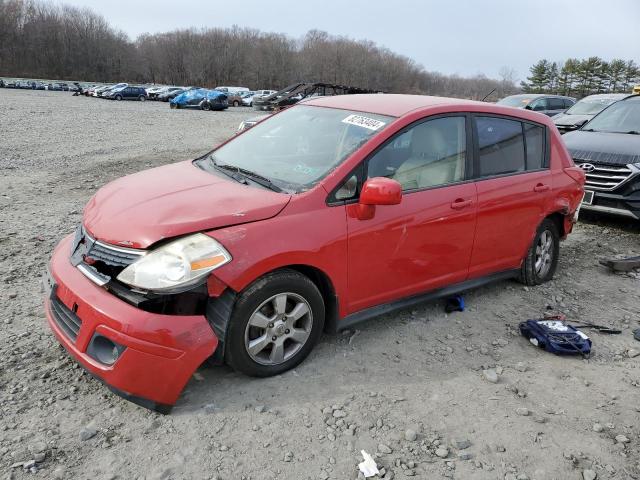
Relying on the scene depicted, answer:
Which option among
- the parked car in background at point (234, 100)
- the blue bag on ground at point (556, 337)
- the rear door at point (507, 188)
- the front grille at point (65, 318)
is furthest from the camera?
the parked car in background at point (234, 100)

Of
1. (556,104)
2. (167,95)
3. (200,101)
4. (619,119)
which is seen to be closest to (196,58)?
(167,95)

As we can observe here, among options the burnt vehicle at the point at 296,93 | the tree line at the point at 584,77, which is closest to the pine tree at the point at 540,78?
the tree line at the point at 584,77

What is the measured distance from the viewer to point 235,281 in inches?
115

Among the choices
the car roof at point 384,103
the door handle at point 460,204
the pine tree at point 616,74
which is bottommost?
the door handle at point 460,204

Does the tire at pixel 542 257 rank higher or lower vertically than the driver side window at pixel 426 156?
lower

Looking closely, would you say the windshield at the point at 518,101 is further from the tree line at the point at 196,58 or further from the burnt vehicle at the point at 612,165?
the tree line at the point at 196,58

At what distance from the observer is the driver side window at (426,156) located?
144 inches

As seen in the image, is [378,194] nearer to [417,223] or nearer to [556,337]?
[417,223]

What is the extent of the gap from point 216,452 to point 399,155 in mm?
2290

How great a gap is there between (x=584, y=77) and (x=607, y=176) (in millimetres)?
80960

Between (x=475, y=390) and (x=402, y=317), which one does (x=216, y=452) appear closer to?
(x=475, y=390)

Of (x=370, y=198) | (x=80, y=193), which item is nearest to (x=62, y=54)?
(x=80, y=193)

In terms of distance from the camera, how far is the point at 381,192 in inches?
129

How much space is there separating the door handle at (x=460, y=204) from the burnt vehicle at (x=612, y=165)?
13.7 feet
